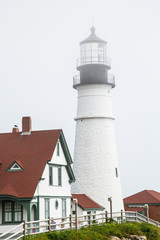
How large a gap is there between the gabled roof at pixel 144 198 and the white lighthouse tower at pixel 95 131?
18.0 ft

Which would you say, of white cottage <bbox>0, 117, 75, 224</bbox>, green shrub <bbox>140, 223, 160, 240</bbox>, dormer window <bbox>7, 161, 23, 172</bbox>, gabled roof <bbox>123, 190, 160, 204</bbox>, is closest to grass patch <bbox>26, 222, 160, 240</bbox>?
green shrub <bbox>140, 223, 160, 240</bbox>

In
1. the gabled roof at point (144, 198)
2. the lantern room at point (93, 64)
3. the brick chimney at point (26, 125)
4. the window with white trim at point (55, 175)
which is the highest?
the lantern room at point (93, 64)

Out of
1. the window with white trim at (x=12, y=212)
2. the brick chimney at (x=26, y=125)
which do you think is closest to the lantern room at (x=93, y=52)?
the brick chimney at (x=26, y=125)

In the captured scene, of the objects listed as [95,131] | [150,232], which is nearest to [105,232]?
[150,232]

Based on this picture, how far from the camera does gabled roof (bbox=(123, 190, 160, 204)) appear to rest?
44.6 metres

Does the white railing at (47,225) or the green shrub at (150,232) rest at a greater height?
the white railing at (47,225)

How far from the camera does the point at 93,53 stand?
40406 millimetres

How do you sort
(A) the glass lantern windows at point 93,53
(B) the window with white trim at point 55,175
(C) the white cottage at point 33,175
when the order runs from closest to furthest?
(C) the white cottage at point 33,175 → (B) the window with white trim at point 55,175 → (A) the glass lantern windows at point 93,53

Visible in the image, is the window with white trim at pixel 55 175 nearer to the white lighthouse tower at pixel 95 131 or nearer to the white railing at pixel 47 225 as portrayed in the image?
the white railing at pixel 47 225

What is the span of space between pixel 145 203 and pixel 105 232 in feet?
57.7

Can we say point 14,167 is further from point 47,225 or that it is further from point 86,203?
point 86,203

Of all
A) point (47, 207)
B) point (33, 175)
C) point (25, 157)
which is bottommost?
point (47, 207)

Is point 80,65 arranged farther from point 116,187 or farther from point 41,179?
point 41,179

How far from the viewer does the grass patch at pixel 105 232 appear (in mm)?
24109
